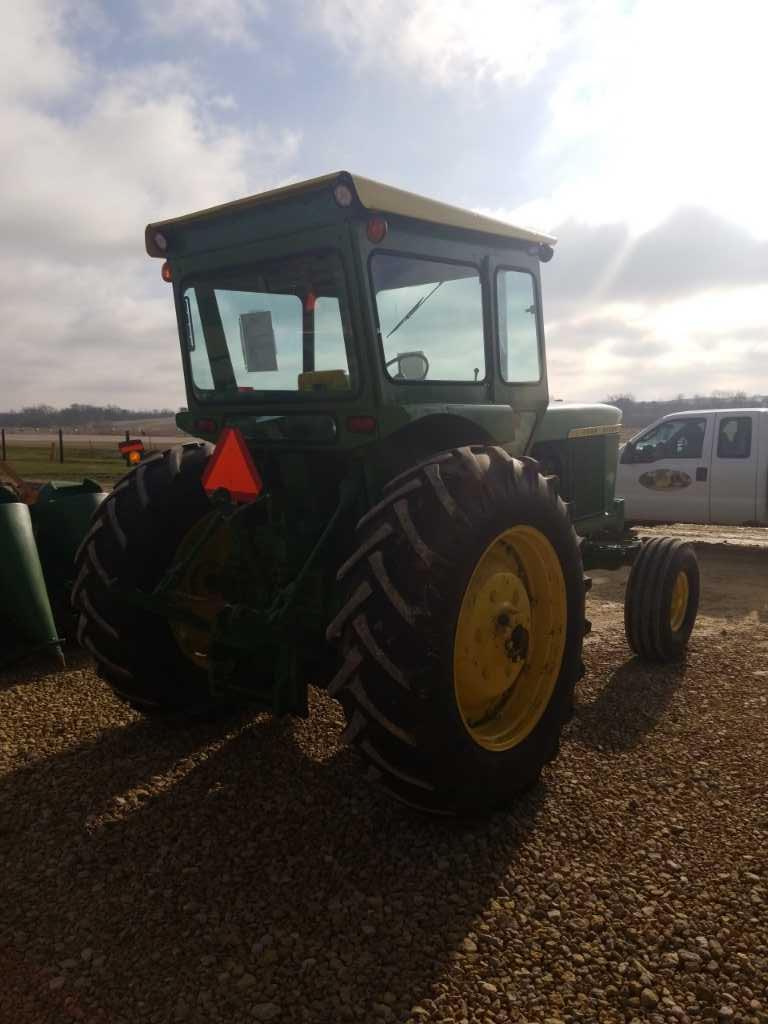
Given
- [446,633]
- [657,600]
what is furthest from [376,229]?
[657,600]

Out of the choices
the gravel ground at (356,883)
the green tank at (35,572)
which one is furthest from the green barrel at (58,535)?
the gravel ground at (356,883)

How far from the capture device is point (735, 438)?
9.40 meters

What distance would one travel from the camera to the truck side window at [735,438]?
30.5ft

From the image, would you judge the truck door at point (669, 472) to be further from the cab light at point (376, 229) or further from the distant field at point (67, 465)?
the distant field at point (67, 465)

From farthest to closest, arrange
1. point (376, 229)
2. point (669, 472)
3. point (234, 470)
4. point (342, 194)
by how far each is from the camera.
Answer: point (669, 472) → point (234, 470) → point (376, 229) → point (342, 194)

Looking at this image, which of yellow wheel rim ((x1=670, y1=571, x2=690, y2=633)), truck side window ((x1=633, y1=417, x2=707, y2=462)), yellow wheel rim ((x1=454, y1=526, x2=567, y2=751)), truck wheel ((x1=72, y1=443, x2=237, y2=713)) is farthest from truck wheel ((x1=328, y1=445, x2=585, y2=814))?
truck side window ((x1=633, y1=417, x2=707, y2=462))

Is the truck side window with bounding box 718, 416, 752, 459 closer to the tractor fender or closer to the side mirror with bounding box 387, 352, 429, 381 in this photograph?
the tractor fender

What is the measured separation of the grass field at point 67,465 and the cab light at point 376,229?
15974 mm

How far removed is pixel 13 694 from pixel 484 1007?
3.49 metres

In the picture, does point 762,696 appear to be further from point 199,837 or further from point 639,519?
point 639,519

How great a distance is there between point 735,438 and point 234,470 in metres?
8.14

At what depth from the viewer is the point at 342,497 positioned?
322 centimetres

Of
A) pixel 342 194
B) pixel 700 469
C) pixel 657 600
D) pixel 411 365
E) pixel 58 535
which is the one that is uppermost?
pixel 342 194

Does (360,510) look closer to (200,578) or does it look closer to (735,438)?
(200,578)
